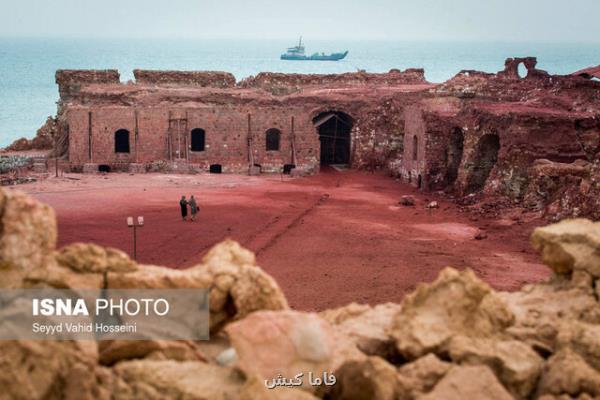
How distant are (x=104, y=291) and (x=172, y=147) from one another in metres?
30.2

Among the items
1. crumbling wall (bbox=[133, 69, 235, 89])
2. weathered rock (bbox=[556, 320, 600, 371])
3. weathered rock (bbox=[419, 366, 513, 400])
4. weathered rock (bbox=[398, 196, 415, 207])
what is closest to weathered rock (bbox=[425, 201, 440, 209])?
weathered rock (bbox=[398, 196, 415, 207])

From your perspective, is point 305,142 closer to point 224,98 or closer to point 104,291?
point 224,98

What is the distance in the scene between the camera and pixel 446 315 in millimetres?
7957

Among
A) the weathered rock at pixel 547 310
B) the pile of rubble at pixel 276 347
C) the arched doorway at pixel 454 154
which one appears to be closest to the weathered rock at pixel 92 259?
the pile of rubble at pixel 276 347

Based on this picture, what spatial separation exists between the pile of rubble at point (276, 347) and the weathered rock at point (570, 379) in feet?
0.04

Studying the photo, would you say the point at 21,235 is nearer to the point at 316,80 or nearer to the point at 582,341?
the point at 582,341

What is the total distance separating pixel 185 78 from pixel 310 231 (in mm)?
21176

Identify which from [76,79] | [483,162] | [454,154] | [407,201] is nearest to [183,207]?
[407,201]

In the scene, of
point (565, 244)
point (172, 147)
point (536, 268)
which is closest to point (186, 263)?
point (536, 268)

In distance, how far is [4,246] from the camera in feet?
22.9

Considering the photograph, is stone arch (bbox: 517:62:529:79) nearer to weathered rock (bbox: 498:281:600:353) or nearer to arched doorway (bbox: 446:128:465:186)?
arched doorway (bbox: 446:128:465:186)

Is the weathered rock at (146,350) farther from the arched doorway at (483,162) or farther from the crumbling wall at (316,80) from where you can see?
the crumbling wall at (316,80)

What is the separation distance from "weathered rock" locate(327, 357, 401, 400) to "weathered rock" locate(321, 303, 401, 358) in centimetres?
72

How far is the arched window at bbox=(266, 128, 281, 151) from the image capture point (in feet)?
126
